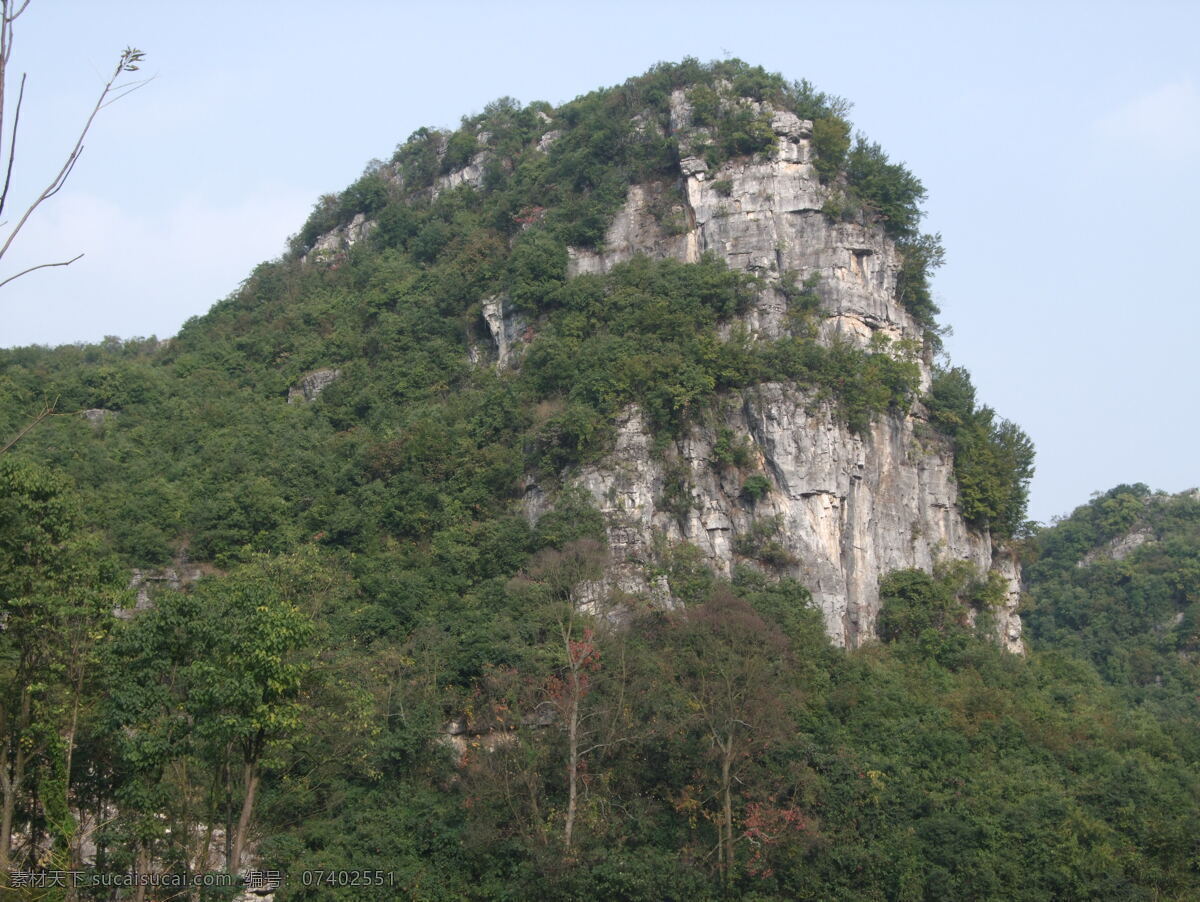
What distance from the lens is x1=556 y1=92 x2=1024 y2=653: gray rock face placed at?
29.5 m

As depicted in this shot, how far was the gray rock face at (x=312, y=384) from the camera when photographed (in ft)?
128

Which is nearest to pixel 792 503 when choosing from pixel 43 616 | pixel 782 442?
pixel 782 442

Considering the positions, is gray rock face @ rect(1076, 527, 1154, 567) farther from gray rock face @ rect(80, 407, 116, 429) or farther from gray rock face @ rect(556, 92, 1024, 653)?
gray rock face @ rect(80, 407, 116, 429)

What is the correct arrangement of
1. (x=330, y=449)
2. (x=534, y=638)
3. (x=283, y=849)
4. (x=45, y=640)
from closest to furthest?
(x=45, y=640), (x=283, y=849), (x=534, y=638), (x=330, y=449)

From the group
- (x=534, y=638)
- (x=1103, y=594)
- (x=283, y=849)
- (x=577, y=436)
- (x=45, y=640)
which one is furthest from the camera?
(x=1103, y=594)

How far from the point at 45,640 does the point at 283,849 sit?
618 cm

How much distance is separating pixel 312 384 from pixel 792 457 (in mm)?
17402

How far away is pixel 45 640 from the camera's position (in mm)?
15156

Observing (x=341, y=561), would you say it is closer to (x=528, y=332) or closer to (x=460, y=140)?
(x=528, y=332)

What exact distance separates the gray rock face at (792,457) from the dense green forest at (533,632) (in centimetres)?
62

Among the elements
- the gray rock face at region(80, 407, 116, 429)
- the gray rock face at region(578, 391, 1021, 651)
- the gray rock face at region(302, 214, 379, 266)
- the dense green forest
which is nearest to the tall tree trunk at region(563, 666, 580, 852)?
the dense green forest

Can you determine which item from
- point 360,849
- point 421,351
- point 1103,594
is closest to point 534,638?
point 360,849

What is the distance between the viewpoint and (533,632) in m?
25.2

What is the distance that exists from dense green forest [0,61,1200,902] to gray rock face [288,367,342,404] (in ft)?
1.77
